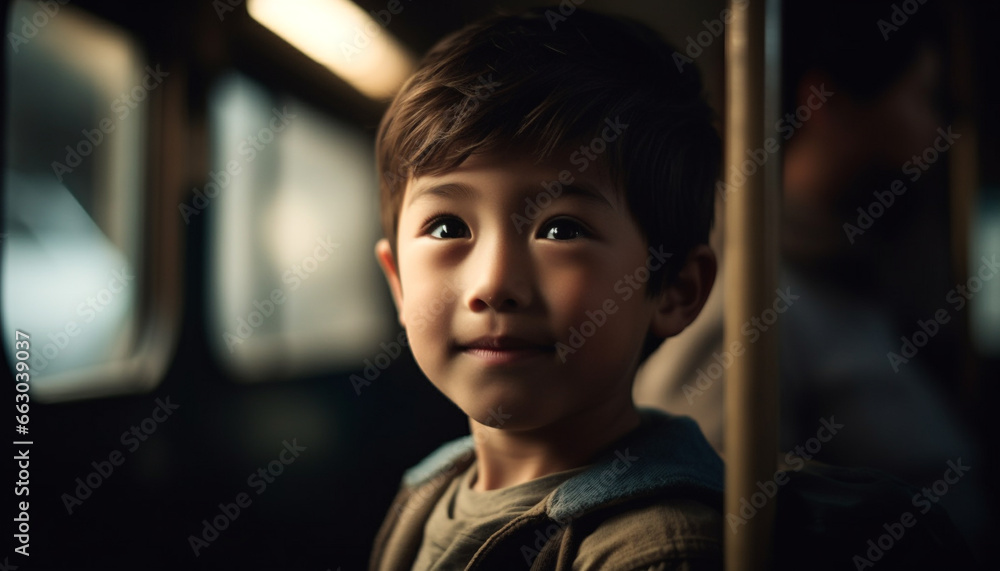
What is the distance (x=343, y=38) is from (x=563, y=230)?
920 millimetres

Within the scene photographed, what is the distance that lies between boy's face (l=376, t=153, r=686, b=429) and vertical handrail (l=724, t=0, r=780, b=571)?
13cm

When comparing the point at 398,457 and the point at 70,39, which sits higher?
the point at 70,39

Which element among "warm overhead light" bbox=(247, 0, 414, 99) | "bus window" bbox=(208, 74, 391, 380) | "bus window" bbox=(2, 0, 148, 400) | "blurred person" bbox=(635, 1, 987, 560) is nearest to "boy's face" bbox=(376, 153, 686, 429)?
"warm overhead light" bbox=(247, 0, 414, 99)

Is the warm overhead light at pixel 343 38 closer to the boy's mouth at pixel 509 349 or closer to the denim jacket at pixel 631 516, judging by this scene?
the boy's mouth at pixel 509 349

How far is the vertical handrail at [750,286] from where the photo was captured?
1.50 ft

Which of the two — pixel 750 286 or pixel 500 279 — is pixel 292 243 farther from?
pixel 750 286

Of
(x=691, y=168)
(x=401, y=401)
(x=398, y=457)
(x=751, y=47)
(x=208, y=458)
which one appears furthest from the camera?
(x=401, y=401)

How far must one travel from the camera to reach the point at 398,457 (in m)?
1.60

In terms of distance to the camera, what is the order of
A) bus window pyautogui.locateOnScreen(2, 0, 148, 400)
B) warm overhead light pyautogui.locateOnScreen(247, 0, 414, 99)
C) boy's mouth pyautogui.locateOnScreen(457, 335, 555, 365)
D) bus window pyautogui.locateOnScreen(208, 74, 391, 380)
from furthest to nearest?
bus window pyautogui.locateOnScreen(208, 74, 391, 380), warm overhead light pyautogui.locateOnScreen(247, 0, 414, 99), bus window pyautogui.locateOnScreen(2, 0, 148, 400), boy's mouth pyautogui.locateOnScreen(457, 335, 555, 365)

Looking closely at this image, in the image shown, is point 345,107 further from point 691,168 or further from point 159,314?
point 691,168

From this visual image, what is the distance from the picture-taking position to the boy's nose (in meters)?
0.54

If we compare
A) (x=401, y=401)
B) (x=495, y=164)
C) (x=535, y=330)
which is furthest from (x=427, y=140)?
(x=401, y=401)

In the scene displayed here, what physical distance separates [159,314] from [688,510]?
113 centimetres

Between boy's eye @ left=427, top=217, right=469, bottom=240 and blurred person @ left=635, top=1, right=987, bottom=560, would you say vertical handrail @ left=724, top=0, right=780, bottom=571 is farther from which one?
blurred person @ left=635, top=1, right=987, bottom=560
